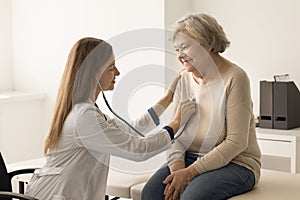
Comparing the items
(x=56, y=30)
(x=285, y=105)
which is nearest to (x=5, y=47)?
(x=56, y=30)

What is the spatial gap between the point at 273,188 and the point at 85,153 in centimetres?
81

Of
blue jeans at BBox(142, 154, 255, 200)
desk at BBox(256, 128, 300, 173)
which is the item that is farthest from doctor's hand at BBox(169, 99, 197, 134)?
desk at BBox(256, 128, 300, 173)

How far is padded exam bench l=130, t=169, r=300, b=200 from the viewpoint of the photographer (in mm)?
2246

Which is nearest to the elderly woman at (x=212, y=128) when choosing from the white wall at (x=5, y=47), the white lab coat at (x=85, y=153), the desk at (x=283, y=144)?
the white lab coat at (x=85, y=153)

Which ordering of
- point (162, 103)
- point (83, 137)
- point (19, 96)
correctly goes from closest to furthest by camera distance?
point (83, 137), point (162, 103), point (19, 96)

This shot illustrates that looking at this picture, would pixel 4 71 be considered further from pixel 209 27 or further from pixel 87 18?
pixel 209 27

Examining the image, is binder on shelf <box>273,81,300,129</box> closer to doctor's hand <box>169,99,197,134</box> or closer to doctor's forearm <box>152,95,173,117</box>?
doctor's forearm <box>152,95,173,117</box>

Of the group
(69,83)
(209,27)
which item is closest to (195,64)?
(209,27)

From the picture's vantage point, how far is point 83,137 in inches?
84.0

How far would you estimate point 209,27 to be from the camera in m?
2.27

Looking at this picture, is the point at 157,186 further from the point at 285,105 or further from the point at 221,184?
the point at 285,105

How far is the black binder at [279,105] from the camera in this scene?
338cm

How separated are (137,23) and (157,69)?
0.35 meters

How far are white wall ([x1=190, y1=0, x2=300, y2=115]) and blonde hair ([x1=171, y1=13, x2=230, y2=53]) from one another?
1.43 m
